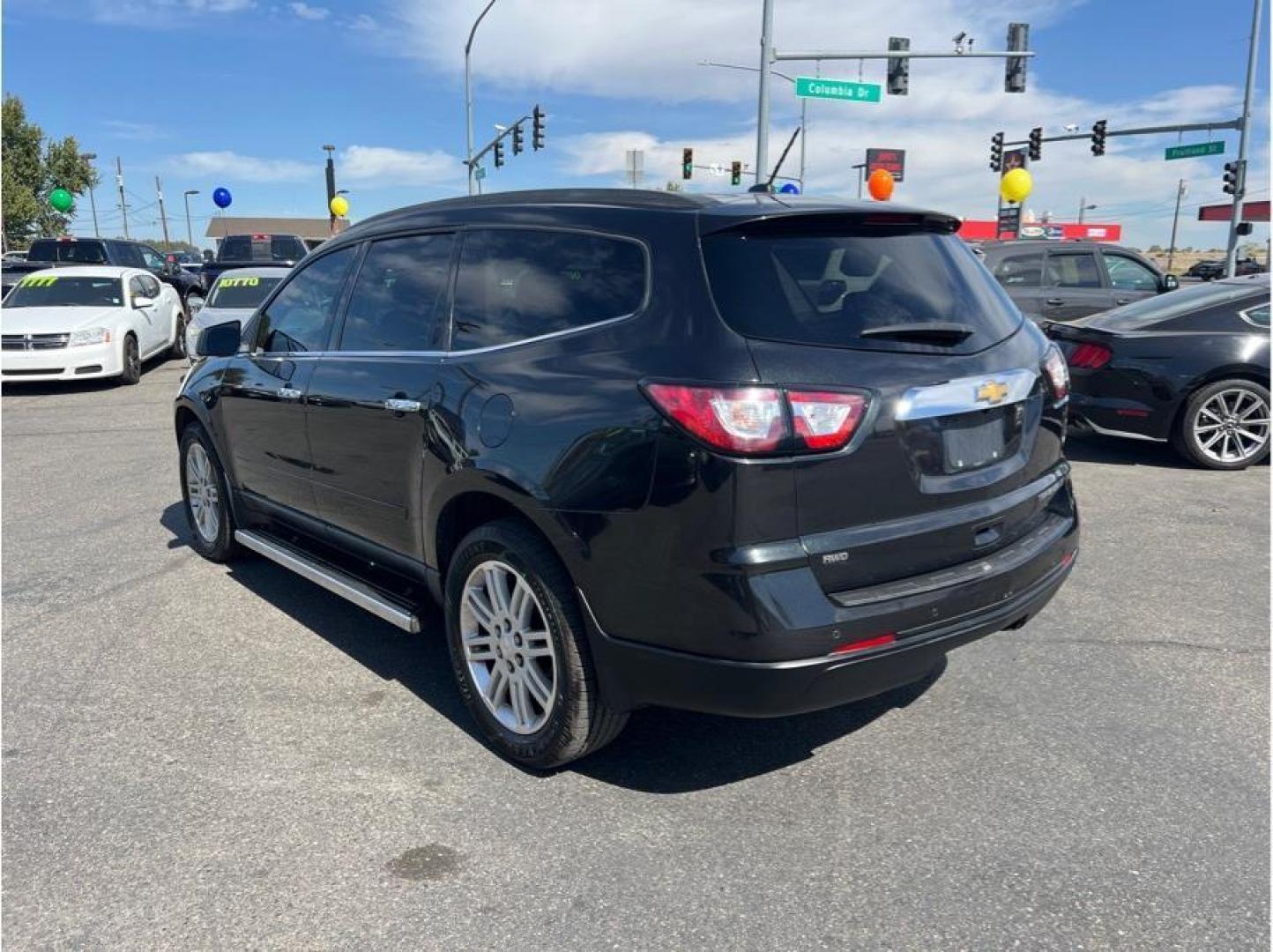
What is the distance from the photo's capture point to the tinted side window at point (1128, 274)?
1156 centimetres

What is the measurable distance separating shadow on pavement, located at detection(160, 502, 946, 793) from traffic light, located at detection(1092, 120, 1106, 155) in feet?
98.5

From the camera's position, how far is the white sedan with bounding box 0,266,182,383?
12414mm

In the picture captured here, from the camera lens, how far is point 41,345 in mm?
12453

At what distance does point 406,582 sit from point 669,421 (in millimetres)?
1661

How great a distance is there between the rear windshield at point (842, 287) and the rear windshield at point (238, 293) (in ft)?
37.1

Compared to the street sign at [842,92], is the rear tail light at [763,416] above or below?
below

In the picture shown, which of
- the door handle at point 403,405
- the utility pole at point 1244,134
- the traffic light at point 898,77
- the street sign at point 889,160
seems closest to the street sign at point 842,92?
the traffic light at point 898,77

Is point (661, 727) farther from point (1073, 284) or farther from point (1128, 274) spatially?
point (1128, 274)

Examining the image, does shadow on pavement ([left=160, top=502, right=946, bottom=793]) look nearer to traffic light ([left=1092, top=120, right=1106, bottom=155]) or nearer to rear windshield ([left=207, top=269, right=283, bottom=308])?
rear windshield ([left=207, top=269, right=283, bottom=308])

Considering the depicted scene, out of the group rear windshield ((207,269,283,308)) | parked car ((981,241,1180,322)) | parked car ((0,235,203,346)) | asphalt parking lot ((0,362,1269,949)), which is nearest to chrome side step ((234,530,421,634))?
asphalt parking lot ((0,362,1269,949))

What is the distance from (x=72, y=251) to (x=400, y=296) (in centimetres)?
2035

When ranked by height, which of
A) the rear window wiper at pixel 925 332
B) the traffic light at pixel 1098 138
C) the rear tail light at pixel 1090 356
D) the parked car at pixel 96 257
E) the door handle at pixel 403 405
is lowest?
the rear tail light at pixel 1090 356

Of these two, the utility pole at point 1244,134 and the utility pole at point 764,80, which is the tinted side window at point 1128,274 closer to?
the utility pole at point 764,80

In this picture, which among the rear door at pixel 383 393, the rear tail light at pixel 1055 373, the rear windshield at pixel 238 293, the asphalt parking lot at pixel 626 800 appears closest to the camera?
the asphalt parking lot at pixel 626 800
